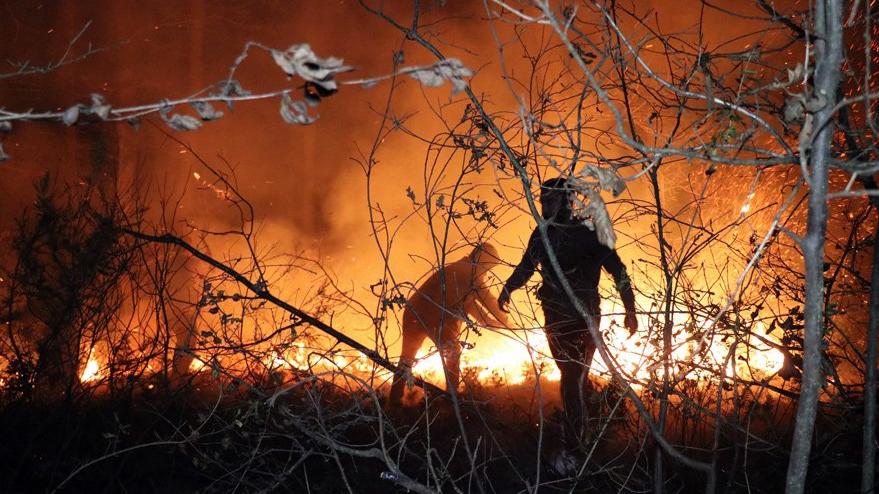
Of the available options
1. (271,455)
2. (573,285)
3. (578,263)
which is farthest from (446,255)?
(271,455)

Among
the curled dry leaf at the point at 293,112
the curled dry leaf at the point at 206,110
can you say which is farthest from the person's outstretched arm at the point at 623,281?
the curled dry leaf at the point at 206,110

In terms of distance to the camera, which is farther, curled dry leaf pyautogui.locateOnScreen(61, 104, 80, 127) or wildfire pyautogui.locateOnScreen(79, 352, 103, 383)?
wildfire pyautogui.locateOnScreen(79, 352, 103, 383)

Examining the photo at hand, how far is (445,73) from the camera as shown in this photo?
1.89 metres

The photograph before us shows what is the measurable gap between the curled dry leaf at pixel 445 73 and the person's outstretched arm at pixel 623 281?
228cm

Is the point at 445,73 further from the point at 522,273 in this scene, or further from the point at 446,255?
the point at 446,255

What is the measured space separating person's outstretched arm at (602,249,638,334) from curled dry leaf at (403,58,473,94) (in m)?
2.28

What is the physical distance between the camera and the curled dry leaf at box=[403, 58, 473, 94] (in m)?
1.89

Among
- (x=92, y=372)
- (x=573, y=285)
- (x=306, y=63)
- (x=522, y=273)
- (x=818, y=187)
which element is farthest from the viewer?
(x=92, y=372)

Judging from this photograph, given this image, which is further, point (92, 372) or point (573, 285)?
point (92, 372)

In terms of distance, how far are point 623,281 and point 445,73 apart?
2.33m

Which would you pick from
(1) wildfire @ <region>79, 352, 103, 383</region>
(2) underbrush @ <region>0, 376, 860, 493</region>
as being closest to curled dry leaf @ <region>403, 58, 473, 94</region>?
(2) underbrush @ <region>0, 376, 860, 493</region>

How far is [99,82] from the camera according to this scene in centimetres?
985

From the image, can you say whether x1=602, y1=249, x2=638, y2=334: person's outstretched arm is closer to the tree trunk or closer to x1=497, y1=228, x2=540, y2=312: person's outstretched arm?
x1=497, y1=228, x2=540, y2=312: person's outstretched arm

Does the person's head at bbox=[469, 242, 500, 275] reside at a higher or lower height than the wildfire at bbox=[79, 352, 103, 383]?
higher
